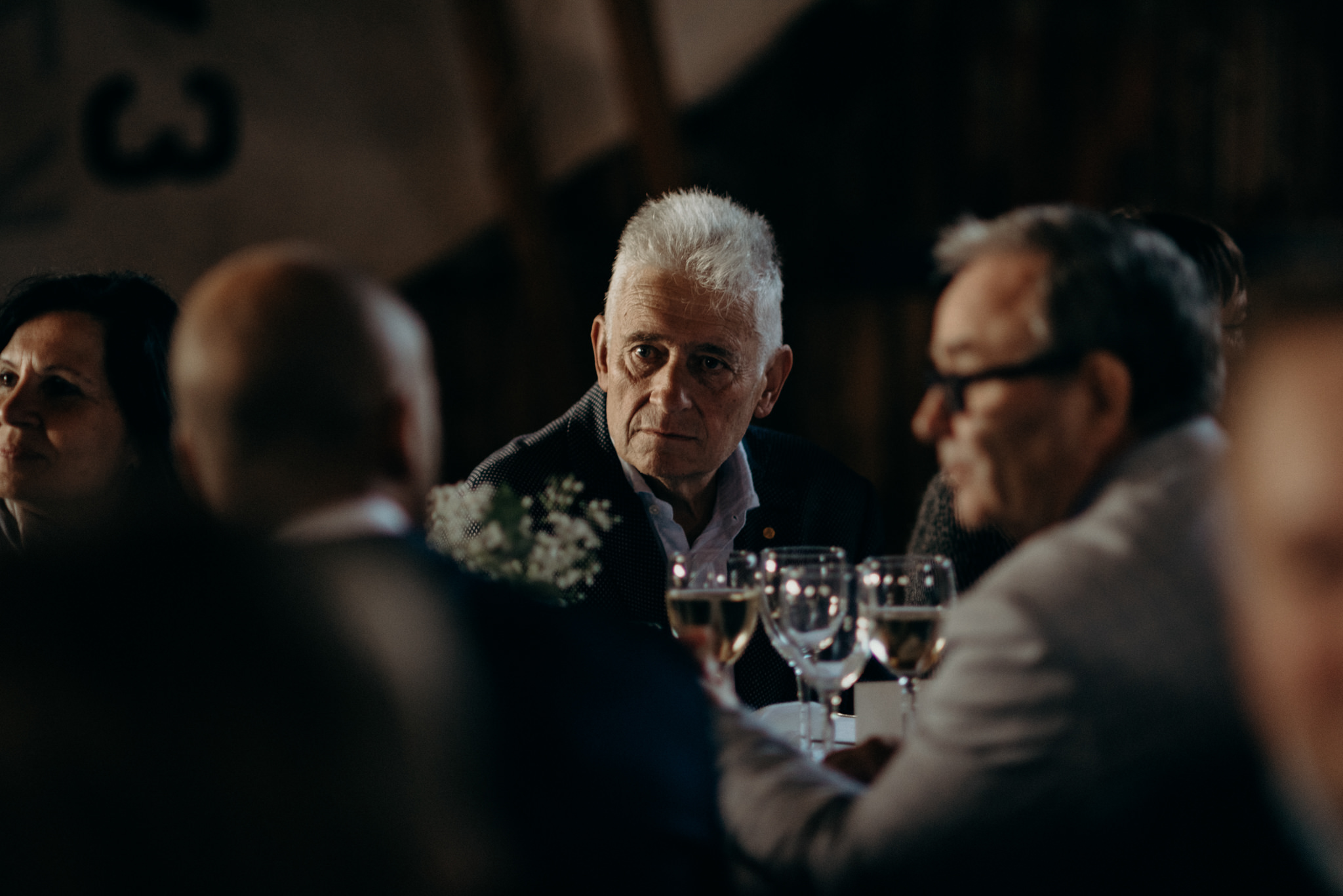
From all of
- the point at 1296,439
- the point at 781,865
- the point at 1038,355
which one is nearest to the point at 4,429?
the point at 781,865

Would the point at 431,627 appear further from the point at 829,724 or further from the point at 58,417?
the point at 58,417

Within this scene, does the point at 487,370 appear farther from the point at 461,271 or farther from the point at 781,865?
the point at 781,865

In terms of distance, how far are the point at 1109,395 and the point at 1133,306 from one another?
0.32 ft

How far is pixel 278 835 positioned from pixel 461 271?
Result: 5.01m

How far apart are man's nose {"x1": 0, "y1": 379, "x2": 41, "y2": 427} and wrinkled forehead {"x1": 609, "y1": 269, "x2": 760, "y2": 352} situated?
1.07 meters

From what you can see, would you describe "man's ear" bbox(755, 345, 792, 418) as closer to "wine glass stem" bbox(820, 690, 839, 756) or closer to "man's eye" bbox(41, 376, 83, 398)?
"wine glass stem" bbox(820, 690, 839, 756)

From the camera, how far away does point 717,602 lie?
1535 mm

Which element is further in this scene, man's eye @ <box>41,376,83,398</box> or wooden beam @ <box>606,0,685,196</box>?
wooden beam @ <box>606,0,685,196</box>

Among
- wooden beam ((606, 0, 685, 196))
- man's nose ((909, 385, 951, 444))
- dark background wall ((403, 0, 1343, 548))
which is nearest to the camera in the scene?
man's nose ((909, 385, 951, 444))

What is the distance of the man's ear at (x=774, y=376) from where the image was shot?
240 centimetres

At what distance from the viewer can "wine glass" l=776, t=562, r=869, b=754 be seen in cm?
147

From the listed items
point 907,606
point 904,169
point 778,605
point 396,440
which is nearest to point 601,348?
point 778,605

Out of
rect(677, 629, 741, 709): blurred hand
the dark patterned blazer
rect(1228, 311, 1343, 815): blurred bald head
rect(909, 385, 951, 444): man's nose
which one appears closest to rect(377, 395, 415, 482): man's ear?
rect(677, 629, 741, 709): blurred hand

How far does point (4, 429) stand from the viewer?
1945mm
